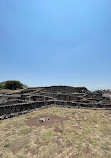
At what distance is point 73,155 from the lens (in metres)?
3.50

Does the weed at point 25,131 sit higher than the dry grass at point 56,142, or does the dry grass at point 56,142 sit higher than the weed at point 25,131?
the weed at point 25,131

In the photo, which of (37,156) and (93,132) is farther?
(93,132)

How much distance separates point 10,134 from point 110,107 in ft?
34.7

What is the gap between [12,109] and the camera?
9562mm

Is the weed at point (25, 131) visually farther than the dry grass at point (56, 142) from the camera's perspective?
Yes

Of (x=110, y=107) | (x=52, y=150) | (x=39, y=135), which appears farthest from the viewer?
(x=110, y=107)

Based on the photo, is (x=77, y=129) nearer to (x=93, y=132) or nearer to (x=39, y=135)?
(x=93, y=132)

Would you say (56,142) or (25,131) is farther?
(25,131)

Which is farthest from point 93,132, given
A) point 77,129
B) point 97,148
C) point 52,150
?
point 52,150

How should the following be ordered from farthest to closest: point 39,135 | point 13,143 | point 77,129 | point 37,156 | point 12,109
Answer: point 12,109
point 77,129
point 39,135
point 13,143
point 37,156

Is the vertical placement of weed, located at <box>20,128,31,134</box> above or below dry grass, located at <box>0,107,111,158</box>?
above

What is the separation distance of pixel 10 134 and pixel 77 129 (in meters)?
3.97

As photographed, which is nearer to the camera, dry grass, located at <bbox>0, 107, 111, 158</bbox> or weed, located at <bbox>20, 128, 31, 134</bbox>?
dry grass, located at <bbox>0, 107, 111, 158</bbox>

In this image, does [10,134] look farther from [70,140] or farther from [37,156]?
[70,140]
